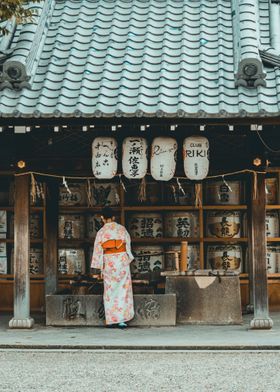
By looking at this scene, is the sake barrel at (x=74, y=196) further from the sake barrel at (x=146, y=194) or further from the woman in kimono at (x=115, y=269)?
the woman in kimono at (x=115, y=269)

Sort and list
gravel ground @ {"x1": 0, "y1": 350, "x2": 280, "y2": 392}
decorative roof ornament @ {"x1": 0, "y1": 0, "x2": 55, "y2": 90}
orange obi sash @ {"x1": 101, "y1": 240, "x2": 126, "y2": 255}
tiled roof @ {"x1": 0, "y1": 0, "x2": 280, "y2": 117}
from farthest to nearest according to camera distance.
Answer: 1. orange obi sash @ {"x1": 101, "y1": 240, "x2": 126, "y2": 255}
2. decorative roof ornament @ {"x1": 0, "y1": 0, "x2": 55, "y2": 90}
3. tiled roof @ {"x1": 0, "y1": 0, "x2": 280, "y2": 117}
4. gravel ground @ {"x1": 0, "y1": 350, "x2": 280, "y2": 392}

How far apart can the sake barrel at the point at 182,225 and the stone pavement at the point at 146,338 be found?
2.63 m

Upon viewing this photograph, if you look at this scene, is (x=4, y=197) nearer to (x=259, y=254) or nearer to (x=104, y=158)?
(x=104, y=158)

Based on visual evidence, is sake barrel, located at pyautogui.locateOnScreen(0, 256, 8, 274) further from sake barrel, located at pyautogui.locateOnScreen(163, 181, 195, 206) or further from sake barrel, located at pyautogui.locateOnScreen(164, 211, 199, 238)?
sake barrel, located at pyautogui.locateOnScreen(163, 181, 195, 206)

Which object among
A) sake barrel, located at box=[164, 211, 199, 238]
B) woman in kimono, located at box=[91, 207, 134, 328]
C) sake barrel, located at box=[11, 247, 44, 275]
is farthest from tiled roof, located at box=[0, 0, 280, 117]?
sake barrel, located at box=[11, 247, 44, 275]

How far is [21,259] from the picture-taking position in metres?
13.3

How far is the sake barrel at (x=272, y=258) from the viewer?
15873mm

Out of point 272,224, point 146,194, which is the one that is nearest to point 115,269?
point 146,194

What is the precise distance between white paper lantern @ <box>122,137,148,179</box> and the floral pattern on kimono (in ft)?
3.58

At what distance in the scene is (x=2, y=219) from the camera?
1611cm

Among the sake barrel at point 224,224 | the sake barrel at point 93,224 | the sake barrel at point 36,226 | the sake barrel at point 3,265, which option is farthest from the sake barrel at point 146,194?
the sake barrel at point 3,265

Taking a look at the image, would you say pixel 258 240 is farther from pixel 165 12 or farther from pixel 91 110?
pixel 165 12

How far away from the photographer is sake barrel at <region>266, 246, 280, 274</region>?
15.9 meters

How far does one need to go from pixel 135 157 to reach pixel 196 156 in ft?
3.08
